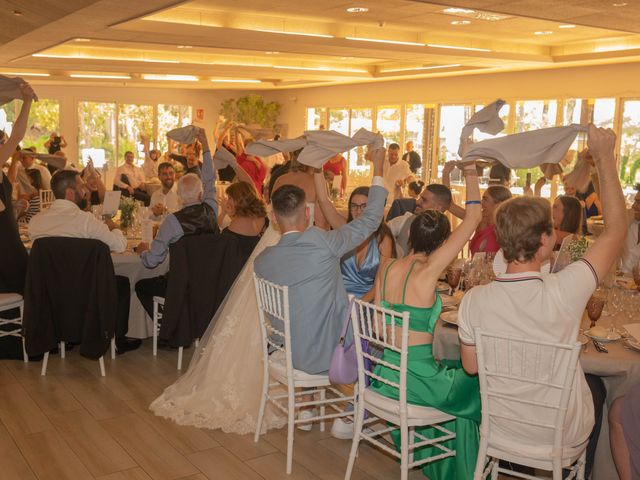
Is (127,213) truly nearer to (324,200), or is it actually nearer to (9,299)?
(9,299)

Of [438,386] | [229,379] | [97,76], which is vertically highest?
[97,76]

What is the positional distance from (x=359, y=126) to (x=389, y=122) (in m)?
1.21

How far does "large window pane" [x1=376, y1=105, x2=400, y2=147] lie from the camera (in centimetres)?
1758

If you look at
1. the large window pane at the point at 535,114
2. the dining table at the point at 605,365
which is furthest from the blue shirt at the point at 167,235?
the large window pane at the point at 535,114

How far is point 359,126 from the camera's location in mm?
18844

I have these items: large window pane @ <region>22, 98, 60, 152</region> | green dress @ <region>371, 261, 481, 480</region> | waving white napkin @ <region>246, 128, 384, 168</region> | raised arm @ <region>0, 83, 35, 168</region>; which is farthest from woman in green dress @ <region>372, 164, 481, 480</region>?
large window pane @ <region>22, 98, 60, 152</region>

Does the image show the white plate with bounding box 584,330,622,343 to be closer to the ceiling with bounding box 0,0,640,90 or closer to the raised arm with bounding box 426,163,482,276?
the raised arm with bounding box 426,163,482,276

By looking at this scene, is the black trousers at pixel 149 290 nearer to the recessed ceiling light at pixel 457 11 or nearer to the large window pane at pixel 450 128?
the recessed ceiling light at pixel 457 11

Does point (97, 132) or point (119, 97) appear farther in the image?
point (119, 97)

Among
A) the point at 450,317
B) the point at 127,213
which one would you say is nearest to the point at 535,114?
the point at 127,213

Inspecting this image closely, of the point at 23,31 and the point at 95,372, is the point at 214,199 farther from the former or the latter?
the point at 23,31

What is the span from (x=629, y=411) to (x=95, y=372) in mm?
3902

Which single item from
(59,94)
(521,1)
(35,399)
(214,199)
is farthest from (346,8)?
(59,94)

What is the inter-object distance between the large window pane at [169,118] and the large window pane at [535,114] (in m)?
11.8
